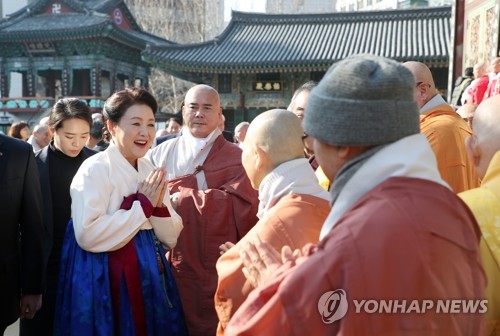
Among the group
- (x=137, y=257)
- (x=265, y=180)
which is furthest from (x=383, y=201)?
(x=137, y=257)

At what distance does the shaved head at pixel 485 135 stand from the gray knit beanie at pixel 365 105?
0.78 m

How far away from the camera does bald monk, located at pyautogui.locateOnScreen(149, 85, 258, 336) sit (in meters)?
3.23

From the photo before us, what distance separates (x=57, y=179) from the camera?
3.21 metres

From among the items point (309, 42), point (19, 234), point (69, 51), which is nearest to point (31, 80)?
point (69, 51)

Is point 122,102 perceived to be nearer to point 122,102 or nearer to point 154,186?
point 122,102

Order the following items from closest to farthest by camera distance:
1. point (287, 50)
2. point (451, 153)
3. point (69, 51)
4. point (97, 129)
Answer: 1. point (451, 153)
2. point (97, 129)
3. point (287, 50)
4. point (69, 51)

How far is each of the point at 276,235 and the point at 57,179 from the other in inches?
77.8

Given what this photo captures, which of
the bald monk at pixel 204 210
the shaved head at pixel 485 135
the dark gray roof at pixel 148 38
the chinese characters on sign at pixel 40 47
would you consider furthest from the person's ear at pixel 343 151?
the chinese characters on sign at pixel 40 47

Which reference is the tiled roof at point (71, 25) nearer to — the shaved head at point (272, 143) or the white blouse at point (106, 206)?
the white blouse at point (106, 206)

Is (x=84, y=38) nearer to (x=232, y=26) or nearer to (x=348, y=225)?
(x=232, y=26)

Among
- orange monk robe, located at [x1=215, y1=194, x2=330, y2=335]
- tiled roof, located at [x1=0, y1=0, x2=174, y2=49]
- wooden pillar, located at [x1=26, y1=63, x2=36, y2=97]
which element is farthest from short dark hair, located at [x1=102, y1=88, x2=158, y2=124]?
wooden pillar, located at [x1=26, y1=63, x2=36, y2=97]

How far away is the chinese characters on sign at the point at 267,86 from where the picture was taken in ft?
60.9

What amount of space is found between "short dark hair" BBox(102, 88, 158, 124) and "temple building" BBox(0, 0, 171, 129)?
2072 cm

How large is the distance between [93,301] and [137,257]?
29 cm
